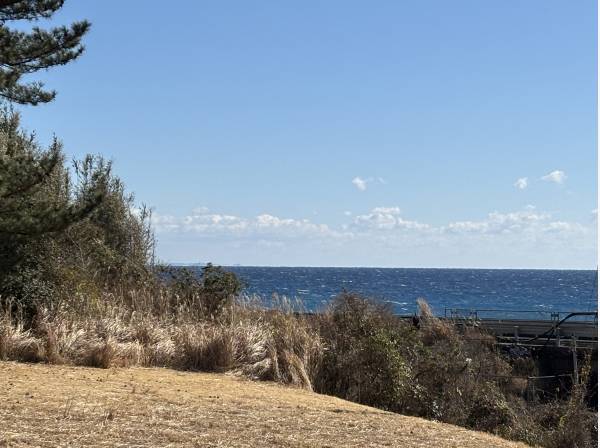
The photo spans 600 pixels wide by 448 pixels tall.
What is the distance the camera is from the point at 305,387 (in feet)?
43.0

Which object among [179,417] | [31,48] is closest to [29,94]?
[31,48]

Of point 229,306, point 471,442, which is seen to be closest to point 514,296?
point 229,306

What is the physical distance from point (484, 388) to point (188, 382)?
5116 millimetres

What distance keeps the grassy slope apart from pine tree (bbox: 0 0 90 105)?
4468mm

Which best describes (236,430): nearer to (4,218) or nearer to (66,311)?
(4,218)

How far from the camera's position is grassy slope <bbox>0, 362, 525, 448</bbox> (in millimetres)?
7477

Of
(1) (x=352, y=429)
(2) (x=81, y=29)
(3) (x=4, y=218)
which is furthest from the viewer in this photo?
(2) (x=81, y=29)

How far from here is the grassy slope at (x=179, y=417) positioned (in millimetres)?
7477

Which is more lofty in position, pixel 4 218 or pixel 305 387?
pixel 4 218

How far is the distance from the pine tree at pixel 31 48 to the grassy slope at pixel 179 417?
4.47m

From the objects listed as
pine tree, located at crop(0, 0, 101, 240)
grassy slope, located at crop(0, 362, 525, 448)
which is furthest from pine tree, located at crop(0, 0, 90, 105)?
grassy slope, located at crop(0, 362, 525, 448)

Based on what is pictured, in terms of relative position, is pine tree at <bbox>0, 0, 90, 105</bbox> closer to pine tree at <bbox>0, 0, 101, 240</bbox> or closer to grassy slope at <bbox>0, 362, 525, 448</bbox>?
pine tree at <bbox>0, 0, 101, 240</bbox>

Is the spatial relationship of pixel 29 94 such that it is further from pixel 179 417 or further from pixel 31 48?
pixel 179 417

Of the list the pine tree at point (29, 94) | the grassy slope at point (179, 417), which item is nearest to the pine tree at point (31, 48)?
the pine tree at point (29, 94)
